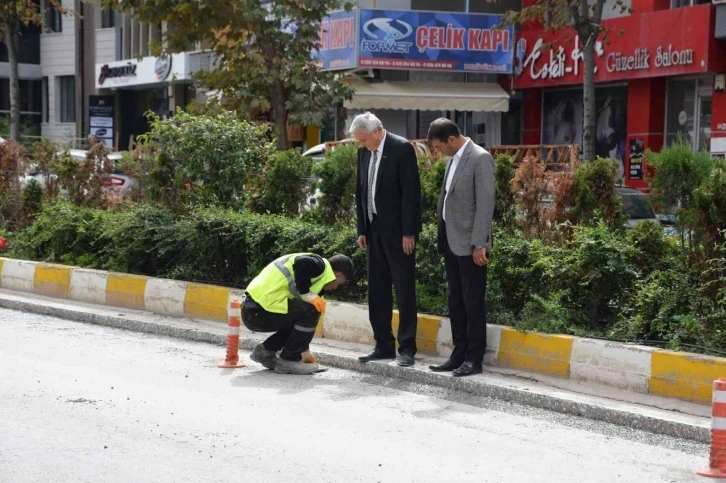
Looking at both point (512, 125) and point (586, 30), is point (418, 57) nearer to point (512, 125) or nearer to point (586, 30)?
point (512, 125)

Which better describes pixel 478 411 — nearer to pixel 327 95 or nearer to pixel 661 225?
pixel 661 225

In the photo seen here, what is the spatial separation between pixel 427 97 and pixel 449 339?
54.2 ft

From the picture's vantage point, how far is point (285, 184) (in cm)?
1228

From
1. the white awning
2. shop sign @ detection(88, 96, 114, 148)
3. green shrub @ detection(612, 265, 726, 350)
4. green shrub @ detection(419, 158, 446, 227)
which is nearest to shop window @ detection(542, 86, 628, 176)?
the white awning

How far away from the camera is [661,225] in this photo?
8820mm

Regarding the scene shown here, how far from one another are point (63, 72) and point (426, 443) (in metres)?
39.1

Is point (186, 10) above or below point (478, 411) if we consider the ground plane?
above

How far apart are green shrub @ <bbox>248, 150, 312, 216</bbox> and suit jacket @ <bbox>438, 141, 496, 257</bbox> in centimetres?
374

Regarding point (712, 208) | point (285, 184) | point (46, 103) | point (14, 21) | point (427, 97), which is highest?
point (14, 21)

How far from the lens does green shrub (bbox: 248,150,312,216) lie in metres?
12.1

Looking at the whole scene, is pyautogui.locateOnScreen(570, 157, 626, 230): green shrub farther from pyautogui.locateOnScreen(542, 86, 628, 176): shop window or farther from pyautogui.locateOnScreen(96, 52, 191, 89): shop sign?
pyautogui.locateOnScreen(96, 52, 191, 89): shop sign

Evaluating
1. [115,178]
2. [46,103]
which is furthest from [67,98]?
[115,178]

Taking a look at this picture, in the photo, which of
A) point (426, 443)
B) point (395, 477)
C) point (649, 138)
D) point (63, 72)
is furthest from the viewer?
point (63, 72)

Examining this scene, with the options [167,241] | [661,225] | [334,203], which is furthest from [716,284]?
[167,241]
